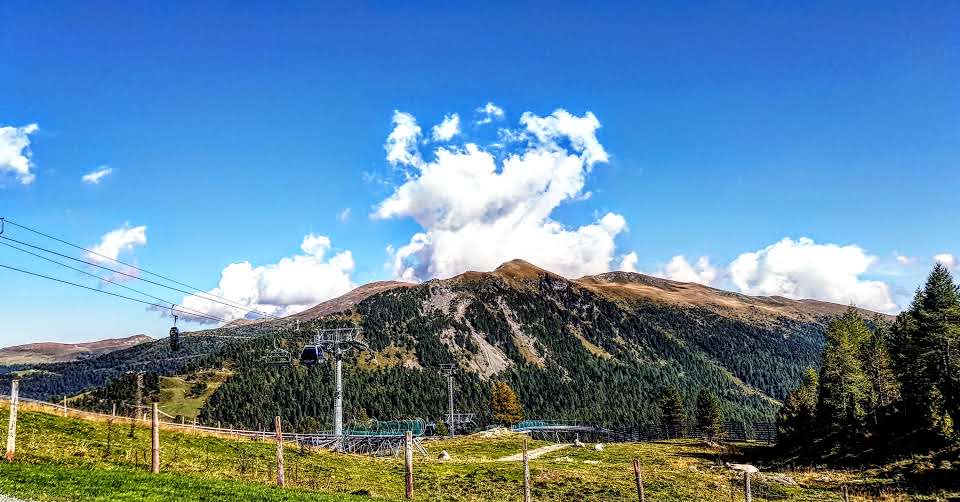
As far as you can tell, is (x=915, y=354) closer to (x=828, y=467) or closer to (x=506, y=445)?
(x=828, y=467)

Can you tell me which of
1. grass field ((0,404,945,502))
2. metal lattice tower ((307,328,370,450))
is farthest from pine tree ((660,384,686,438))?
metal lattice tower ((307,328,370,450))

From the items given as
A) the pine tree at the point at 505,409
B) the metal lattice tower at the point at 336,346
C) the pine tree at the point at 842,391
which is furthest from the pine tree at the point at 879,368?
the metal lattice tower at the point at 336,346

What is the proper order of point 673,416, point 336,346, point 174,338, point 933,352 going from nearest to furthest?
1. point 174,338
2. point 933,352
3. point 336,346
4. point 673,416

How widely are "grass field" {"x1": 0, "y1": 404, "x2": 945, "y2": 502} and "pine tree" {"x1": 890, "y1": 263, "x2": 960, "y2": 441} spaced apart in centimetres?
1546

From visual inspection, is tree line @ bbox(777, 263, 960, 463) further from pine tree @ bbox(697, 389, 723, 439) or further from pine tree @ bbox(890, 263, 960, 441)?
pine tree @ bbox(697, 389, 723, 439)

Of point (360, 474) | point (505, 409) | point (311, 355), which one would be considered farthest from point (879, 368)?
point (311, 355)

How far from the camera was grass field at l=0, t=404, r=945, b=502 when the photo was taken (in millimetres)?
23219

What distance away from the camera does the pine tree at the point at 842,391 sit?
82.3m

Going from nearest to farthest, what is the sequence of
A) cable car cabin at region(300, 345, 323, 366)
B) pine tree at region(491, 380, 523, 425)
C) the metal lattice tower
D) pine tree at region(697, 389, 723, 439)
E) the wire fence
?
1. the wire fence
2. the metal lattice tower
3. cable car cabin at region(300, 345, 323, 366)
4. pine tree at region(697, 389, 723, 439)
5. pine tree at region(491, 380, 523, 425)

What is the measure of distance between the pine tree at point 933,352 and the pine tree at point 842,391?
6.66m

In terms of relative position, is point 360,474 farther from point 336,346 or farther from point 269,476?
point 336,346

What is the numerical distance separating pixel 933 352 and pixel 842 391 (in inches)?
563

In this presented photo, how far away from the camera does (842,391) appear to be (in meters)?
88.3

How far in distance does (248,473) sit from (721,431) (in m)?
149
